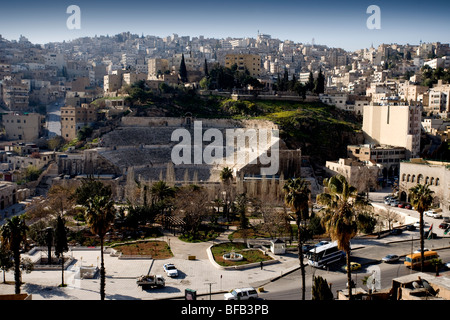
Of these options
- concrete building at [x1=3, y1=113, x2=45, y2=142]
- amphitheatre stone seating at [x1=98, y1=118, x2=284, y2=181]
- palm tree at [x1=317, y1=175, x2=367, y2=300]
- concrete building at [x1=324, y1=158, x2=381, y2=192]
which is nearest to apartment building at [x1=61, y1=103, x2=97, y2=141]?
concrete building at [x1=3, y1=113, x2=45, y2=142]

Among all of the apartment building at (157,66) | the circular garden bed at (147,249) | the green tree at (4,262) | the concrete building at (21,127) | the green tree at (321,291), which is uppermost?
the apartment building at (157,66)

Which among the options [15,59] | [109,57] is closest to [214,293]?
[15,59]

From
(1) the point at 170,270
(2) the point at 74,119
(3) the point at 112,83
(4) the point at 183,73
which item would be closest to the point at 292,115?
(4) the point at 183,73

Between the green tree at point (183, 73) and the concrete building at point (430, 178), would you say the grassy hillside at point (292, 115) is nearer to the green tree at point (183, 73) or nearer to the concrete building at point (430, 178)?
the green tree at point (183, 73)

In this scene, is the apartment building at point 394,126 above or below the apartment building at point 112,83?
below

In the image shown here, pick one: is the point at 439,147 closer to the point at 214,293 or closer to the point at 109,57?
the point at 214,293

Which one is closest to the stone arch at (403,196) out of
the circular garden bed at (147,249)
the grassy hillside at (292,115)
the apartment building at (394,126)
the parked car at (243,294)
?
the apartment building at (394,126)
